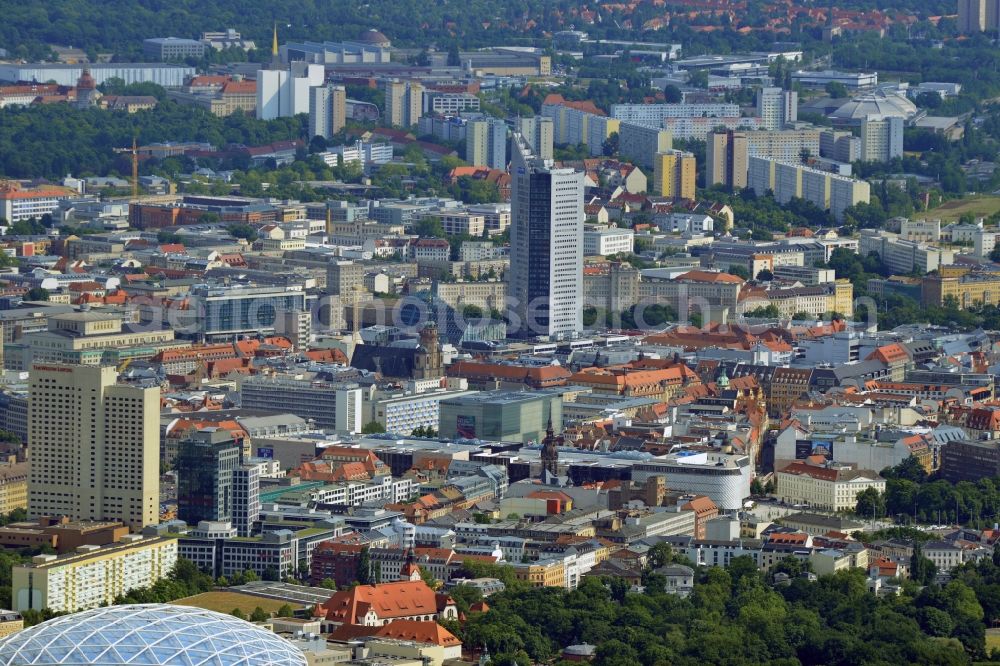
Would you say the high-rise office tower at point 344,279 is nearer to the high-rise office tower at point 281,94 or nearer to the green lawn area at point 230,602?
the green lawn area at point 230,602

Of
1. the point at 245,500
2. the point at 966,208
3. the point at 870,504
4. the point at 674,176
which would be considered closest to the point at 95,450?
the point at 245,500

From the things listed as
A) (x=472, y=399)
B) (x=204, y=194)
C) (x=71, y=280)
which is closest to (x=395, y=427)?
(x=472, y=399)

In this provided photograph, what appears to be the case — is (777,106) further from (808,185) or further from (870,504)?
(870,504)

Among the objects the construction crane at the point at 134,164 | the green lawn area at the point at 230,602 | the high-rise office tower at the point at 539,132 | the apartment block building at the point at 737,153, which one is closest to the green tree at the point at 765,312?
the apartment block building at the point at 737,153

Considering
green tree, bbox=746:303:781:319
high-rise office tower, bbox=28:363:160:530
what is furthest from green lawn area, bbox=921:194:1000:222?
high-rise office tower, bbox=28:363:160:530

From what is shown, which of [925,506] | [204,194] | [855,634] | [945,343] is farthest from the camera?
[204,194]

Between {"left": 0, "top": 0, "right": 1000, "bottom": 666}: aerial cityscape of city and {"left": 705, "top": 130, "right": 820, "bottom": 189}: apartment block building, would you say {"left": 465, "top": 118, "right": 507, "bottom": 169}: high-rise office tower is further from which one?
{"left": 705, "top": 130, "right": 820, "bottom": 189}: apartment block building

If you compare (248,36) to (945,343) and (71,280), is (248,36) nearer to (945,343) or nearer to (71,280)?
(71,280)
